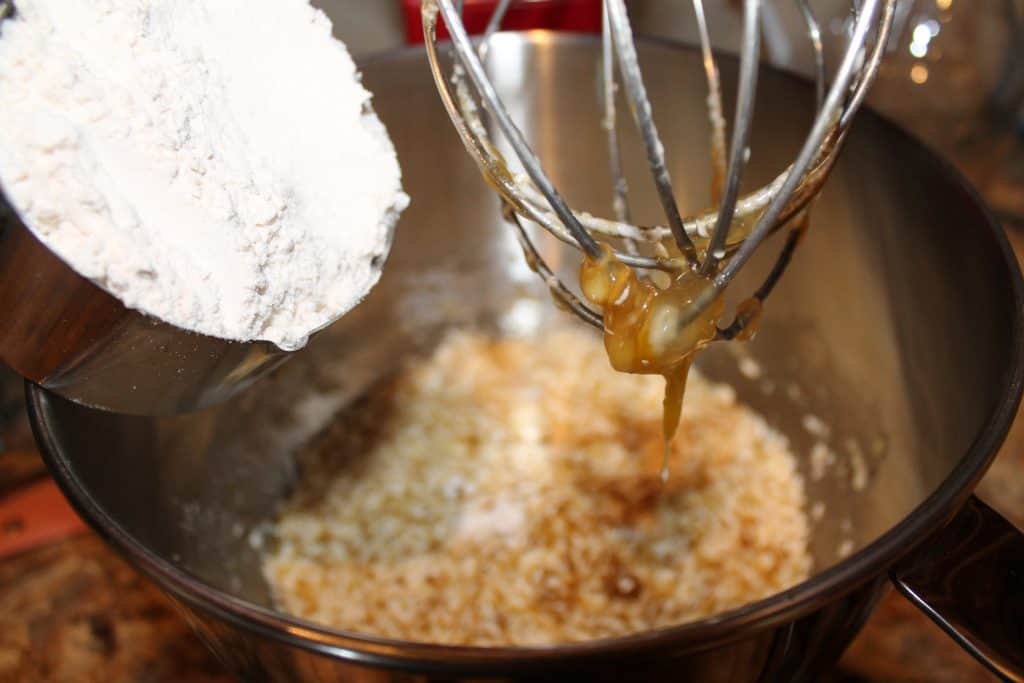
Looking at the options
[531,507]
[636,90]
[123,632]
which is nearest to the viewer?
[636,90]

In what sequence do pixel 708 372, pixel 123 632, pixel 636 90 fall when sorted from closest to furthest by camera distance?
pixel 636 90
pixel 123 632
pixel 708 372

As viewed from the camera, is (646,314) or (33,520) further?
(33,520)

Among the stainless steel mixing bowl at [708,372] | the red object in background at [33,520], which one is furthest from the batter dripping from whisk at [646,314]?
the red object in background at [33,520]

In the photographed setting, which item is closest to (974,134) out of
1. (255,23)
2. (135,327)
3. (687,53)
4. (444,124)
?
(687,53)

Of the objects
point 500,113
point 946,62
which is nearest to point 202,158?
point 500,113

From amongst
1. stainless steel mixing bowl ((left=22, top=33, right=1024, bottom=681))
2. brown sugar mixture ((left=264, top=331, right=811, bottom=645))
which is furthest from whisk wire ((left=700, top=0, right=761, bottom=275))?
brown sugar mixture ((left=264, top=331, right=811, bottom=645))

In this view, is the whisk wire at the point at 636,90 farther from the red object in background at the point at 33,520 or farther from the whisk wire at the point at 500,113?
the red object in background at the point at 33,520

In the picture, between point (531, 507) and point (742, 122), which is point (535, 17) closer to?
point (531, 507)
